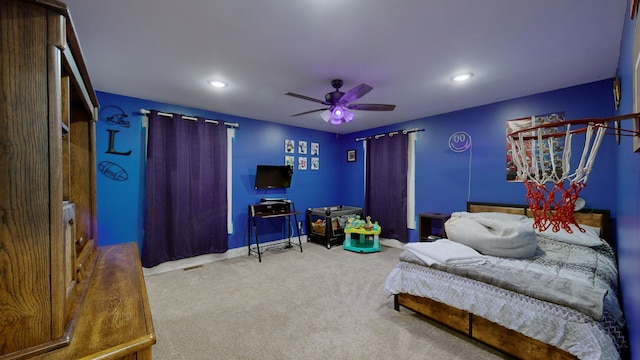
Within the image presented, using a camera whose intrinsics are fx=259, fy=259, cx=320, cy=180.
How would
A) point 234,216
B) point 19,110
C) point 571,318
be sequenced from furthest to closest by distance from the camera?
1. point 234,216
2. point 571,318
3. point 19,110

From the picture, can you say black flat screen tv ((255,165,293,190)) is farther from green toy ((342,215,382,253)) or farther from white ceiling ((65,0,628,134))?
white ceiling ((65,0,628,134))

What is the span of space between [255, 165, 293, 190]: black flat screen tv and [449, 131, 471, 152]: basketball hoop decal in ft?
8.92

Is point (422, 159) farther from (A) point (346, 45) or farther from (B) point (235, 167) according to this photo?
(B) point (235, 167)

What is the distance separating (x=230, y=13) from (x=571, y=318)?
9.24ft

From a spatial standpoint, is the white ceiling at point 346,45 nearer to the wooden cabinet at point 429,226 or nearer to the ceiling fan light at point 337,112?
the ceiling fan light at point 337,112

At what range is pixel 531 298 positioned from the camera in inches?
67.1

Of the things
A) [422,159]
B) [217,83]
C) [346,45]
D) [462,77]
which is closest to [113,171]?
[217,83]

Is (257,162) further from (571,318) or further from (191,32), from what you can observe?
(571,318)

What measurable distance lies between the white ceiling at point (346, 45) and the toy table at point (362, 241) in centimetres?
229

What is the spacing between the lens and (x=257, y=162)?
454 centimetres

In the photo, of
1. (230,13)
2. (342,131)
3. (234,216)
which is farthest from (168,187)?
(342,131)

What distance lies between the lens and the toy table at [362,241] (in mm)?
4465

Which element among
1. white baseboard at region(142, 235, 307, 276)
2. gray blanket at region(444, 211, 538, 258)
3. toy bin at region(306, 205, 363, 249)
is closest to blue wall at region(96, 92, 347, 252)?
white baseboard at region(142, 235, 307, 276)

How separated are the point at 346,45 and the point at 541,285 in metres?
2.22
